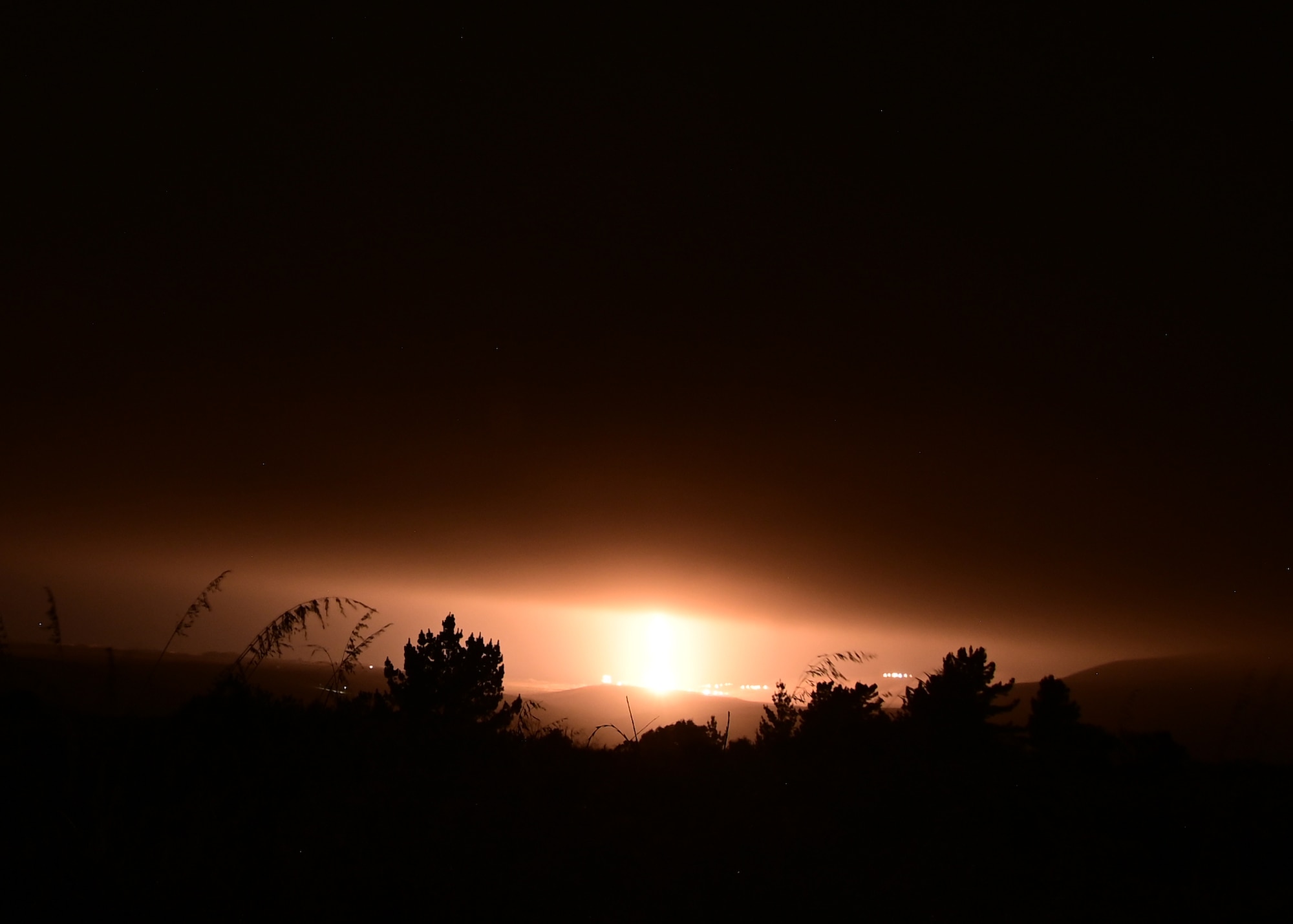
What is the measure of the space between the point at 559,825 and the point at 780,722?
970cm

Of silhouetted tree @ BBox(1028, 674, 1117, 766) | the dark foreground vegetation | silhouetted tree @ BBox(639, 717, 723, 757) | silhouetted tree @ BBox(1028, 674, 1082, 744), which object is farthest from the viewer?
silhouetted tree @ BBox(1028, 674, 1082, 744)

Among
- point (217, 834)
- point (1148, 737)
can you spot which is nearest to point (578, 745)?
point (217, 834)

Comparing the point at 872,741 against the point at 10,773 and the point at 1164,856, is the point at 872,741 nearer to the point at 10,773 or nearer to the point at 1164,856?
the point at 1164,856

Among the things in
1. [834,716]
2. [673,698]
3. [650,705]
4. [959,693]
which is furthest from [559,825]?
[673,698]

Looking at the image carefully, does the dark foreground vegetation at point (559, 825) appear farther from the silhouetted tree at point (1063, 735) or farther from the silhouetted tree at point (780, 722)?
the silhouetted tree at point (780, 722)

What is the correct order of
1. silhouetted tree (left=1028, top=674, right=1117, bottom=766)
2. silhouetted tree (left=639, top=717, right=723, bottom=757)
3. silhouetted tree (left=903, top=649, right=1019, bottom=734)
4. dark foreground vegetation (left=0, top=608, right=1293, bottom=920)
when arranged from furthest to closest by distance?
silhouetted tree (left=903, top=649, right=1019, bottom=734) < silhouetted tree (left=1028, top=674, right=1117, bottom=766) < silhouetted tree (left=639, top=717, right=723, bottom=757) < dark foreground vegetation (left=0, top=608, right=1293, bottom=920)

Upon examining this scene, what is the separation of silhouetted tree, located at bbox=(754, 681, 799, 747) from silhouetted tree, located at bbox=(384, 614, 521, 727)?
15.8 ft

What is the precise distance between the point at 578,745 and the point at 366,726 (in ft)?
10.4

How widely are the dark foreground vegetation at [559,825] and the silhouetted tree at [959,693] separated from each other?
265 inches

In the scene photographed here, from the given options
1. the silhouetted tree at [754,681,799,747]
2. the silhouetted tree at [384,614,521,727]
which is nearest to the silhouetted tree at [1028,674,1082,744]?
the silhouetted tree at [754,681,799,747]

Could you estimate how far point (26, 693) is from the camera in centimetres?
648

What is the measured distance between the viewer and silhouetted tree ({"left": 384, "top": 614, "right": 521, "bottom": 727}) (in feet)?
42.0

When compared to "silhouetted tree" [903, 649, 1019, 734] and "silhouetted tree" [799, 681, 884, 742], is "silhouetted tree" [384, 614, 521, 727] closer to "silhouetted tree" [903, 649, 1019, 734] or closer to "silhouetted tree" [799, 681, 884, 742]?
"silhouetted tree" [799, 681, 884, 742]

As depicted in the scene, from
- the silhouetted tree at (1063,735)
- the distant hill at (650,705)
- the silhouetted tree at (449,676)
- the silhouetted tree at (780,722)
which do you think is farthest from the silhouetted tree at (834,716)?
the distant hill at (650,705)
